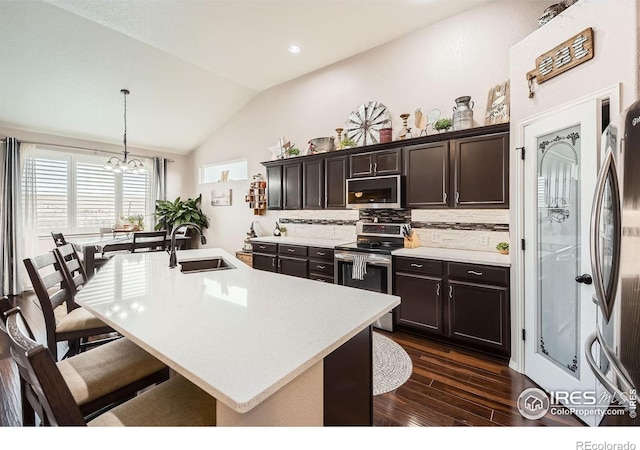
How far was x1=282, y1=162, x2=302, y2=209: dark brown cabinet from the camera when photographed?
14.6 feet

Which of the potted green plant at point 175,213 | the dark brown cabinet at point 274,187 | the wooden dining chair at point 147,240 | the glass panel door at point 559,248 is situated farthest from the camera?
the potted green plant at point 175,213

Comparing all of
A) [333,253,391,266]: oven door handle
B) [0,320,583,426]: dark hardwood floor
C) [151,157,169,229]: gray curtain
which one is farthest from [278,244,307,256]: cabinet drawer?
[151,157,169,229]: gray curtain

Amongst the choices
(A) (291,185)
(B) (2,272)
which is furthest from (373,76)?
(B) (2,272)

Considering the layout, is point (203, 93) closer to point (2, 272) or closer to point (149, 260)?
point (149, 260)

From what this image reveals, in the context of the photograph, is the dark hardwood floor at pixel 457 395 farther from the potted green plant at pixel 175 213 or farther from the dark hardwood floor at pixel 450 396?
the potted green plant at pixel 175 213

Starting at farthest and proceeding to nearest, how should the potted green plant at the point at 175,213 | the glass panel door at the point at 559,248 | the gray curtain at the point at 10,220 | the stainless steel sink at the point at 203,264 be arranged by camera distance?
the potted green plant at the point at 175,213 → the gray curtain at the point at 10,220 → the stainless steel sink at the point at 203,264 → the glass panel door at the point at 559,248

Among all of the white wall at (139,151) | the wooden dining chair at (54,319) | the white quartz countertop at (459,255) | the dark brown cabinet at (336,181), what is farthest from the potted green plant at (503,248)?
the white wall at (139,151)

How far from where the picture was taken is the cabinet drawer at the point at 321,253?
3.79 m

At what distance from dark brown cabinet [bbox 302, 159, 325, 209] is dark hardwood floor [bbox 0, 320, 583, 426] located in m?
2.42

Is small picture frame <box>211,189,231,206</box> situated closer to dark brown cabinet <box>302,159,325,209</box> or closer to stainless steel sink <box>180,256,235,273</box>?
dark brown cabinet <box>302,159,325,209</box>

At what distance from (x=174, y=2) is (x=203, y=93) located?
189cm

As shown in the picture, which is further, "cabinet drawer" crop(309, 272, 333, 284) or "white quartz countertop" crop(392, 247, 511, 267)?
"cabinet drawer" crop(309, 272, 333, 284)

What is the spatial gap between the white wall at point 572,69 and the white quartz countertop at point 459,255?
0.17 m

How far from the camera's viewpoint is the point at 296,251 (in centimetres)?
413
